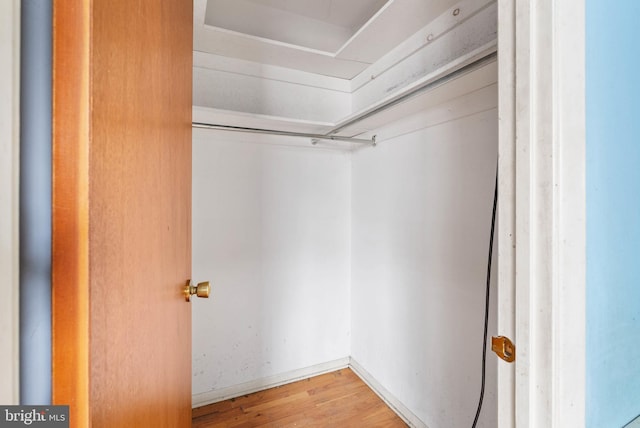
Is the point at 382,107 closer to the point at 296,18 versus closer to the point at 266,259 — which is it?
the point at 296,18

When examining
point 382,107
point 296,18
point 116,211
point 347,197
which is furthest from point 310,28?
point 116,211

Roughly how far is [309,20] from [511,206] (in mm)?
1676

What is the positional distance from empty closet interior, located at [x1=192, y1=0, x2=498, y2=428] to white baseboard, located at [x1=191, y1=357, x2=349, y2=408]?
0.03 feet

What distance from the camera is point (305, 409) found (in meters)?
1.81

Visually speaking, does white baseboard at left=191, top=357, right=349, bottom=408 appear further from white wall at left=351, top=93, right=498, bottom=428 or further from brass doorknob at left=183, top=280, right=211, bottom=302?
brass doorknob at left=183, top=280, right=211, bottom=302

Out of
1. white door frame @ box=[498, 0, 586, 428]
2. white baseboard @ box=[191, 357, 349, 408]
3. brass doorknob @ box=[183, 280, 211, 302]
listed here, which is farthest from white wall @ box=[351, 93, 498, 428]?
brass doorknob @ box=[183, 280, 211, 302]

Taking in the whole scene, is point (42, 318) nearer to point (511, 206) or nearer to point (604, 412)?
point (511, 206)

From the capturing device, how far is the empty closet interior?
1.36 meters

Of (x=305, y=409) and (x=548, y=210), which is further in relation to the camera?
(x=305, y=409)

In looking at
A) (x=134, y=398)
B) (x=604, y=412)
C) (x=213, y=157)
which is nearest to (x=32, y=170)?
(x=134, y=398)

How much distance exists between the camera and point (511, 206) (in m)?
0.62

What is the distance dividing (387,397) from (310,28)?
239cm
